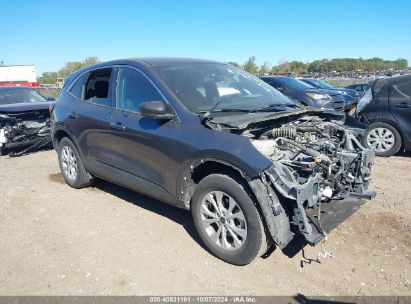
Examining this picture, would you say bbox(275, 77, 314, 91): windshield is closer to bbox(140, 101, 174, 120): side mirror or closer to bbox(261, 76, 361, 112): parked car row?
bbox(261, 76, 361, 112): parked car row

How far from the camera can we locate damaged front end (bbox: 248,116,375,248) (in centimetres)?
308

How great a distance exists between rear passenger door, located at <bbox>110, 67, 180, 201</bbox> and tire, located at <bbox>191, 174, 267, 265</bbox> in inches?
16.8

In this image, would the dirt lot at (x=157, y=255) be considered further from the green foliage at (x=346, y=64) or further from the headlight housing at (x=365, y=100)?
the green foliage at (x=346, y=64)

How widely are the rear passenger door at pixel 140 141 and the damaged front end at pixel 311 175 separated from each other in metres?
0.89

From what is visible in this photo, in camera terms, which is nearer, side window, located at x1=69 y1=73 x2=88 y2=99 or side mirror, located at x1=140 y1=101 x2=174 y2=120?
side mirror, located at x1=140 y1=101 x2=174 y2=120

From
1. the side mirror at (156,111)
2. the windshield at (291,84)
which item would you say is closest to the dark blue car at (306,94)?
the windshield at (291,84)

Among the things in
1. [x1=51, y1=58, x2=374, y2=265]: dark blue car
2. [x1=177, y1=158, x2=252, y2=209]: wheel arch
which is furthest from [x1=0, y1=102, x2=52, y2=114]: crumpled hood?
[x1=177, y1=158, x2=252, y2=209]: wheel arch

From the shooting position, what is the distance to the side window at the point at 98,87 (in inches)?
186

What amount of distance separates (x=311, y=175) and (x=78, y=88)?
3686mm

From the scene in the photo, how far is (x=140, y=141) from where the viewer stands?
406 cm

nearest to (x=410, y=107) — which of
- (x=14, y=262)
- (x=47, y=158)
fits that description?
(x=14, y=262)

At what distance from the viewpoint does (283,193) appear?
3049 millimetres

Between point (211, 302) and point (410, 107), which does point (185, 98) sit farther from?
point (410, 107)

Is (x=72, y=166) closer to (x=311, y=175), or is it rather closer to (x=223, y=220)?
(x=223, y=220)
